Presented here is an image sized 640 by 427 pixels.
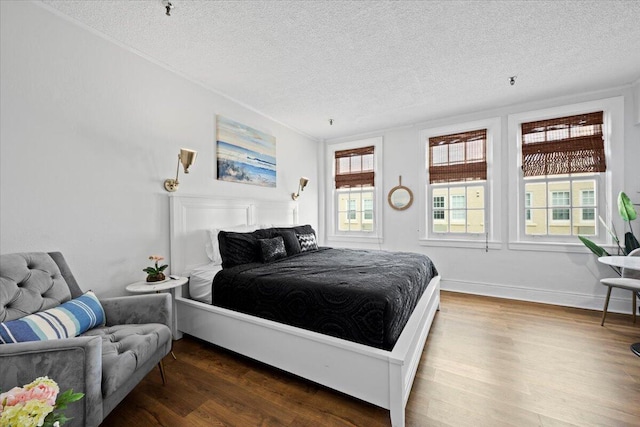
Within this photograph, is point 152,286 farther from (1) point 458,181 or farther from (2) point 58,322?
(1) point 458,181

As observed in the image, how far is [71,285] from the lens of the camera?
1.75m

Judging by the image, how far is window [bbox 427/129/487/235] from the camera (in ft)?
12.9

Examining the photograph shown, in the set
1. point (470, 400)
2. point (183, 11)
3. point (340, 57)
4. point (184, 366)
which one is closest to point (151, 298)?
point (184, 366)

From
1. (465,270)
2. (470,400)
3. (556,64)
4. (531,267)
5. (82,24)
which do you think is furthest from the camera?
(465,270)

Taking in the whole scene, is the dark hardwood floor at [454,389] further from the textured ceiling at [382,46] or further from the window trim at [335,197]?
the textured ceiling at [382,46]

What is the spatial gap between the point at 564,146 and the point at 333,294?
367 cm

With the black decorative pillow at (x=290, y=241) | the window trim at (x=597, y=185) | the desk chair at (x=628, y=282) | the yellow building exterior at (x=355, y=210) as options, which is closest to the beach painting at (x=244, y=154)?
the black decorative pillow at (x=290, y=241)

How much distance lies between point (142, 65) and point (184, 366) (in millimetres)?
2643

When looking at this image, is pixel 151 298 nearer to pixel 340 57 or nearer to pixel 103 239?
pixel 103 239

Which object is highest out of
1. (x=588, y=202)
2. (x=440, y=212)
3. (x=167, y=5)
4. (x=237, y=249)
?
(x=167, y=5)

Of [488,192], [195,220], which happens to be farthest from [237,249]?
[488,192]

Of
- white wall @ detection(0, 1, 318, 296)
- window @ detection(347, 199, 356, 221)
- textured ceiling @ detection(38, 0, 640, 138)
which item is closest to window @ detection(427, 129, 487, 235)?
textured ceiling @ detection(38, 0, 640, 138)

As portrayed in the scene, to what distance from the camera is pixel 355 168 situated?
4953 mm

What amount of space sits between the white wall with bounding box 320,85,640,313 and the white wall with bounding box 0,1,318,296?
307 centimetres
